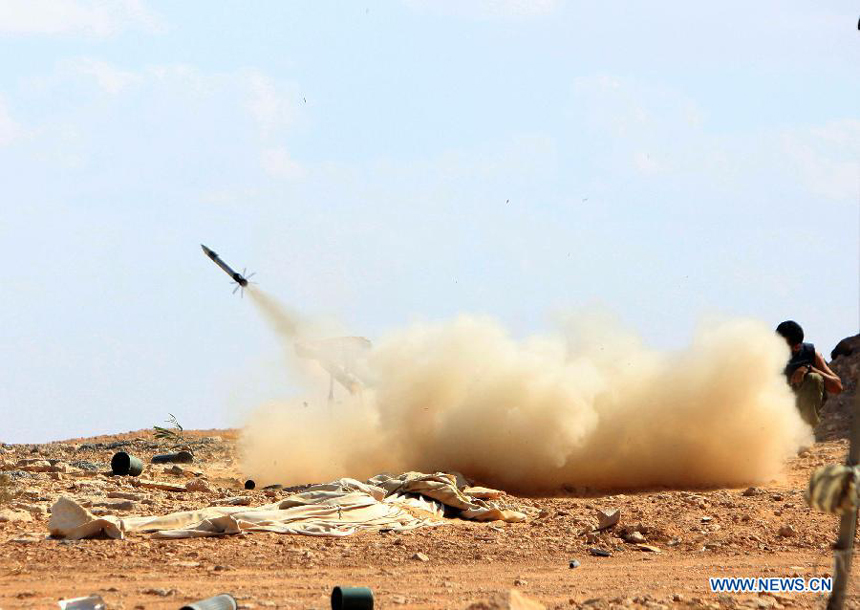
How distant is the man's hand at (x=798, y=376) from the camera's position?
17906mm

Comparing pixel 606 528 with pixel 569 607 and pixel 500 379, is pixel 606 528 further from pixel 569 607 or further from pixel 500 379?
pixel 500 379

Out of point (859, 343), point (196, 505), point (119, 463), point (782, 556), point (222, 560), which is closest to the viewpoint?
point (222, 560)

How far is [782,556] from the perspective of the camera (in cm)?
1051

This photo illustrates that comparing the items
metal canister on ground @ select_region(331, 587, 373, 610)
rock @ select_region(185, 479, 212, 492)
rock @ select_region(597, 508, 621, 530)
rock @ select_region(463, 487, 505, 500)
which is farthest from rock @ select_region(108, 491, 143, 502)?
metal canister on ground @ select_region(331, 587, 373, 610)

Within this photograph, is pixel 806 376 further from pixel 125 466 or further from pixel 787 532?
pixel 125 466

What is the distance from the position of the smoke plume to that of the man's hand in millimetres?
701

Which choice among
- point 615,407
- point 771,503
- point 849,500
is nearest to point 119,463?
point 615,407

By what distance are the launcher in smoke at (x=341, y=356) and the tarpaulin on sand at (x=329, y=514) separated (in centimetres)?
800

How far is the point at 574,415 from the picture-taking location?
16875 mm

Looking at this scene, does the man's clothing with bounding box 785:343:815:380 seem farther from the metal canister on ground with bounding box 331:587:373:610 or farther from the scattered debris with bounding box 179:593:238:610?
the scattered debris with bounding box 179:593:238:610

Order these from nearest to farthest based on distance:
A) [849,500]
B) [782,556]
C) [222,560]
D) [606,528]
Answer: [849,500] → [222,560] → [782,556] → [606,528]

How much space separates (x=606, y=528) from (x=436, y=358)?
23.7 feet

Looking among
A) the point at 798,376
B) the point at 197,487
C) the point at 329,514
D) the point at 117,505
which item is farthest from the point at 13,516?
the point at 798,376

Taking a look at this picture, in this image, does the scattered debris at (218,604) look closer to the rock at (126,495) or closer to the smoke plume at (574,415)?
the rock at (126,495)
